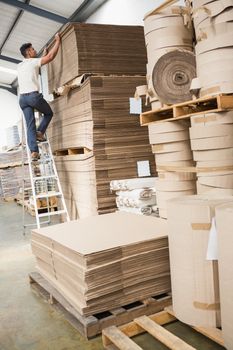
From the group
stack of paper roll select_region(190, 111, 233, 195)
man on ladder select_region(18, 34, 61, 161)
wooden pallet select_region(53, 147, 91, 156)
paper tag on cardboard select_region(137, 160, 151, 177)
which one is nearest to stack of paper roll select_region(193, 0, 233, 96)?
stack of paper roll select_region(190, 111, 233, 195)

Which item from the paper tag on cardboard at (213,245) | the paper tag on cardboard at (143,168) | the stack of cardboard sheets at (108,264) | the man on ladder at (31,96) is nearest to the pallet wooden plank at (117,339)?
the stack of cardboard sheets at (108,264)

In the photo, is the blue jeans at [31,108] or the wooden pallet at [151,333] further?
the blue jeans at [31,108]

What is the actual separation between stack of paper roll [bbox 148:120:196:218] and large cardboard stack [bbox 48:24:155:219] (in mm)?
1427

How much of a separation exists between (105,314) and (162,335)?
1.95 feet

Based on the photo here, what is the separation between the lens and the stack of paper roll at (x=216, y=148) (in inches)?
133

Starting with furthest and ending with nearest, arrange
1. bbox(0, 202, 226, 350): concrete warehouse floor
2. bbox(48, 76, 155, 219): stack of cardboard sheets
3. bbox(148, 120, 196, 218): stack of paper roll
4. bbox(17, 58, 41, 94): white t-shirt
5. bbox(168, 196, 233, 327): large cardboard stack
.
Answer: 1. bbox(17, 58, 41, 94): white t-shirt
2. bbox(48, 76, 155, 219): stack of cardboard sheets
3. bbox(148, 120, 196, 218): stack of paper roll
4. bbox(0, 202, 226, 350): concrete warehouse floor
5. bbox(168, 196, 233, 327): large cardboard stack

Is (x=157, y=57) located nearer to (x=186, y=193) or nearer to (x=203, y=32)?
(x=203, y=32)

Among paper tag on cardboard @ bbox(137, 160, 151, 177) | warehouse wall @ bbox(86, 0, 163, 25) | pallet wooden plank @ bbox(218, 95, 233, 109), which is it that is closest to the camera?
pallet wooden plank @ bbox(218, 95, 233, 109)

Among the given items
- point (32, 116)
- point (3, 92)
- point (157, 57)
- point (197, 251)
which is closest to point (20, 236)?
point (32, 116)

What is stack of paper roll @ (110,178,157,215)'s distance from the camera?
4.86m

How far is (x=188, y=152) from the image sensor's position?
3998 millimetres

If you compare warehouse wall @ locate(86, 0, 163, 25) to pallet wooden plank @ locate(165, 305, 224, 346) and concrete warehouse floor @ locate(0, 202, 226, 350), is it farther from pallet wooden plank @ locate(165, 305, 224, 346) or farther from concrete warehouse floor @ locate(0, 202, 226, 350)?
pallet wooden plank @ locate(165, 305, 224, 346)

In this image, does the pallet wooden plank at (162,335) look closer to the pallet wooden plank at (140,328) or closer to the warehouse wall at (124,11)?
the pallet wooden plank at (140,328)

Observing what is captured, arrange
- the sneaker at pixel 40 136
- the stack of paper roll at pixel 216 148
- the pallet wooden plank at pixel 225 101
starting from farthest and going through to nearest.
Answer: the sneaker at pixel 40 136 < the stack of paper roll at pixel 216 148 < the pallet wooden plank at pixel 225 101
